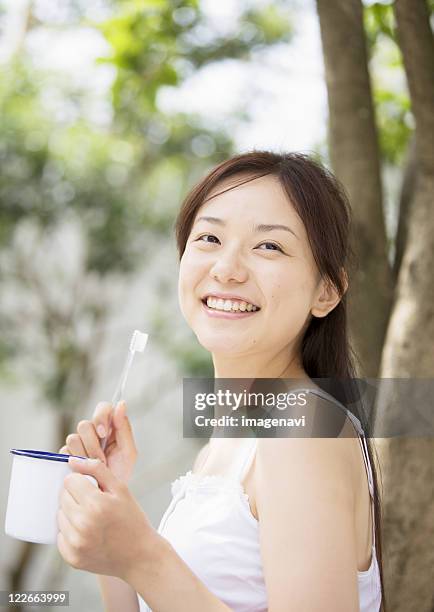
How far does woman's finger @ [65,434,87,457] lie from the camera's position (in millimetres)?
1152

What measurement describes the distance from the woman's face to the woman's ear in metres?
0.02

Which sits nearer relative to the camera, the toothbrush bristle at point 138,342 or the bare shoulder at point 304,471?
the bare shoulder at point 304,471

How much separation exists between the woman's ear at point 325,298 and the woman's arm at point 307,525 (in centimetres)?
28

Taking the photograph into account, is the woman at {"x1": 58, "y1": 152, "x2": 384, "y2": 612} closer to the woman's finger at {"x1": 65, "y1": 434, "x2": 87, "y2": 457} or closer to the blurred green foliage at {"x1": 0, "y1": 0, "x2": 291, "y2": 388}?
the woman's finger at {"x1": 65, "y1": 434, "x2": 87, "y2": 457}

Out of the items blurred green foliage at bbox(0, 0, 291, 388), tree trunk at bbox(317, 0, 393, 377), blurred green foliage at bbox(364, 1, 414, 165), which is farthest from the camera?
blurred green foliage at bbox(0, 0, 291, 388)

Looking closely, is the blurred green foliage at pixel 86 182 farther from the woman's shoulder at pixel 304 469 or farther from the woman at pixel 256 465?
the woman's shoulder at pixel 304 469

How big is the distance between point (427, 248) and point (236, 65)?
296 cm

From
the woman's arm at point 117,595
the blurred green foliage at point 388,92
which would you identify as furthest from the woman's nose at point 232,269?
the blurred green foliage at point 388,92

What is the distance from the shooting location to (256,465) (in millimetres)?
981

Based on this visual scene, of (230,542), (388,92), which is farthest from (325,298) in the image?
(388,92)

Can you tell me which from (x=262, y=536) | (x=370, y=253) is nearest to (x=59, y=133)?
(x=370, y=253)

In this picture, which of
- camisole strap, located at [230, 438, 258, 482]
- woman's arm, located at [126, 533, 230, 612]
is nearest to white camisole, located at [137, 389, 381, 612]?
camisole strap, located at [230, 438, 258, 482]

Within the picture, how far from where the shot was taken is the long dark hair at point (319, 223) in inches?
44.3

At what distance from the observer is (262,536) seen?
0.93m
